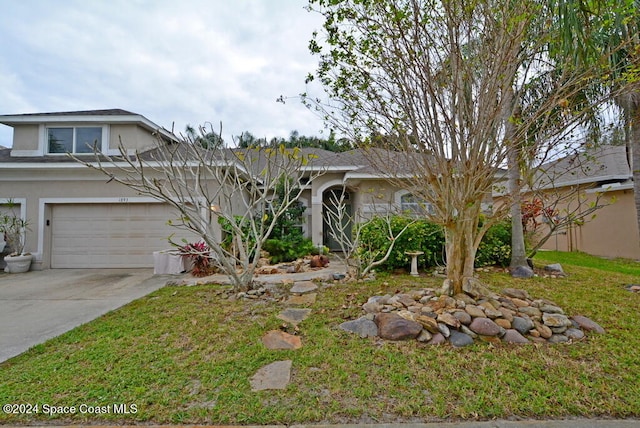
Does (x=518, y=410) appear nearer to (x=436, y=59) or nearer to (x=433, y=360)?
(x=433, y=360)

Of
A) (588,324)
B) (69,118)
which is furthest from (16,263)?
(588,324)

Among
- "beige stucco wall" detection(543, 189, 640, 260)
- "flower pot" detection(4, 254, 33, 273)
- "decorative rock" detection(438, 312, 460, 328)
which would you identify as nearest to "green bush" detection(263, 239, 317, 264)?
"decorative rock" detection(438, 312, 460, 328)

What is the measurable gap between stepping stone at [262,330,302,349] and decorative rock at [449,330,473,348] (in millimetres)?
1850

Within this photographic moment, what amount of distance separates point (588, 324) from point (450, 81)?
374 cm

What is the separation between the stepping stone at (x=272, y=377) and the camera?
9.13 ft

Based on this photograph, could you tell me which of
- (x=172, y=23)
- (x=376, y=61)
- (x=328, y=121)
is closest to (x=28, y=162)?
(x=172, y=23)

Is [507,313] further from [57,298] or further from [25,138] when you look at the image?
[25,138]

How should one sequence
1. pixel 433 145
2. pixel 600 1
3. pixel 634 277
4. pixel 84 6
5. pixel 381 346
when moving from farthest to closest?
pixel 84 6, pixel 634 277, pixel 433 145, pixel 381 346, pixel 600 1

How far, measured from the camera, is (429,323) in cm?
374

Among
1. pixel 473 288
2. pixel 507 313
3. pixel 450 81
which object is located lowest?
pixel 507 313

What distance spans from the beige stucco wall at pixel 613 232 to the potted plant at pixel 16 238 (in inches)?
700

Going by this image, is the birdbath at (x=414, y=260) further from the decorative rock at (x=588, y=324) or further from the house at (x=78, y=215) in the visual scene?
the house at (x=78, y=215)

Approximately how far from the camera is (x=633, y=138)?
740 cm

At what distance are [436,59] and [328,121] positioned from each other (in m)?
1.82
